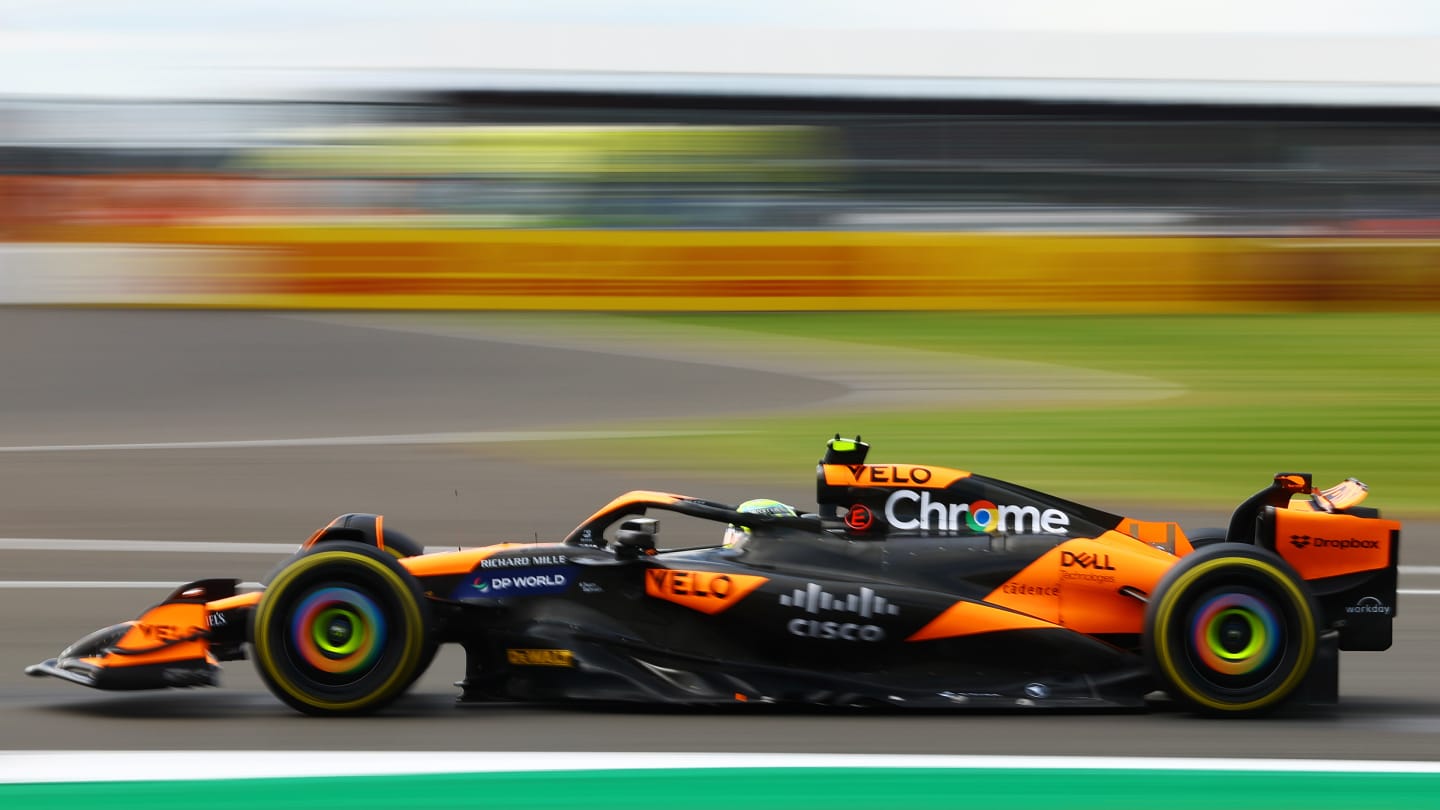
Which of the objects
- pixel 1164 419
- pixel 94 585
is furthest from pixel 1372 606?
pixel 1164 419

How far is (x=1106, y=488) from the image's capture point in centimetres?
1095

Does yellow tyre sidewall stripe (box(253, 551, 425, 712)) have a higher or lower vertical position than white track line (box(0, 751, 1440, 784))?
higher

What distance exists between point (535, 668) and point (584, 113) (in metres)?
16.2

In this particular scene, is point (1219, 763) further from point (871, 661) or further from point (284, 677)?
point (284, 677)

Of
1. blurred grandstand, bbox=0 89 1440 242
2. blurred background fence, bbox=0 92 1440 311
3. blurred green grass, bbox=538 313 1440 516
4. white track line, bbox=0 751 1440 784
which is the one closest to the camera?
white track line, bbox=0 751 1440 784

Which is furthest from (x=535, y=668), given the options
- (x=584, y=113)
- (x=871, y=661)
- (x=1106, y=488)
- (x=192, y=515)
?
(x=584, y=113)

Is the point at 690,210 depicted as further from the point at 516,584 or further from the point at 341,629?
the point at 341,629

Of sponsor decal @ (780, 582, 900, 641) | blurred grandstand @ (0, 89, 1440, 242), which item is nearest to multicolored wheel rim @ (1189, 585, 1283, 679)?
sponsor decal @ (780, 582, 900, 641)

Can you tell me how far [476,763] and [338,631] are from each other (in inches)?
26.3

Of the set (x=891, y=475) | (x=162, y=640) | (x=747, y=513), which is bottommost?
(x=162, y=640)

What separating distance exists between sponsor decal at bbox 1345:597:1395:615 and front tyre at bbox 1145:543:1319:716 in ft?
1.00

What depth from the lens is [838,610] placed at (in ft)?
17.3

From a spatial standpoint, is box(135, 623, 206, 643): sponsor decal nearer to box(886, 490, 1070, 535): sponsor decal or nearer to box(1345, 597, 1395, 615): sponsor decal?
box(886, 490, 1070, 535): sponsor decal

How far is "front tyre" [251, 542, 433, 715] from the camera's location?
17.0ft
